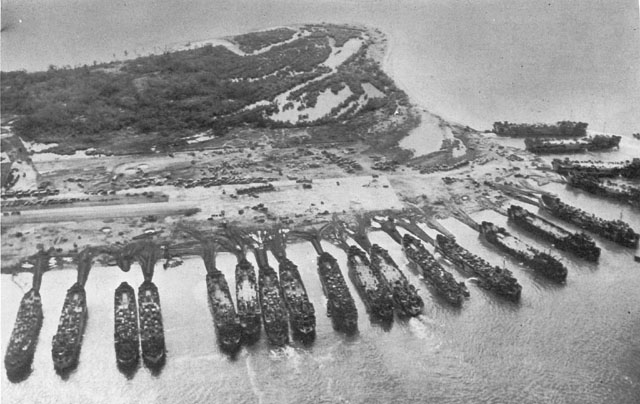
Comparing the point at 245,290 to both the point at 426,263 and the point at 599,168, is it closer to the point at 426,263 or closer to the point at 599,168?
the point at 426,263

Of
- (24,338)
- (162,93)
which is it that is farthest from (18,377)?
(162,93)

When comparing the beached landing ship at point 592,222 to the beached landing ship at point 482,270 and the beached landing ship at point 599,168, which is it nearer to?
the beached landing ship at point 599,168

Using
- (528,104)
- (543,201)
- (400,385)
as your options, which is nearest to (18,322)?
(400,385)

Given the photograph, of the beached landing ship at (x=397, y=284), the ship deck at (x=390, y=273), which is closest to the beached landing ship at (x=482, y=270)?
the beached landing ship at (x=397, y=284)

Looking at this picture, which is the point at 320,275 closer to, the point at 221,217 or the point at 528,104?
the point at 221,217

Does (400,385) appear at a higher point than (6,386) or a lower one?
lower

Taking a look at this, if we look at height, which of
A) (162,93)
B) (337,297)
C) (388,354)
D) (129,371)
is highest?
(162,93)

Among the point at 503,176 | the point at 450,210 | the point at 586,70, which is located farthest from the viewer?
the point at 586,70
